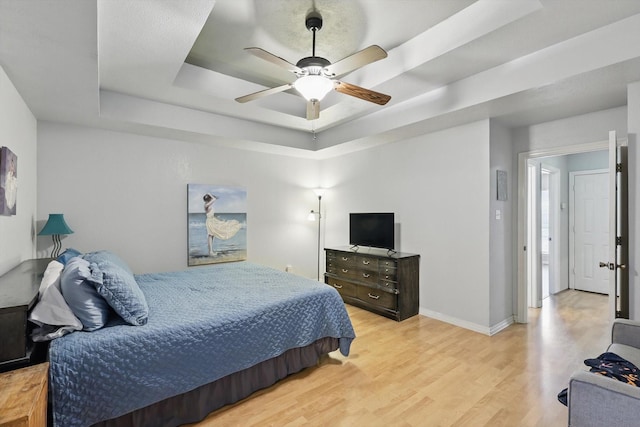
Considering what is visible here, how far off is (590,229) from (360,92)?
16.3 feet

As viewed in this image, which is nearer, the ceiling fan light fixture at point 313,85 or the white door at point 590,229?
the ceiling fan light fixture at point 313,85

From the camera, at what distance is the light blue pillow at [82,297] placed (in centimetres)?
179

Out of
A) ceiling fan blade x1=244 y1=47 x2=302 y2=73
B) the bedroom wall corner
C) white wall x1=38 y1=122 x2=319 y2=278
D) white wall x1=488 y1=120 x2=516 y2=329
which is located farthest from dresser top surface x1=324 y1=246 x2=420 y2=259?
ceiling fan blade x1=244 y1=47 x2=302 y2=73

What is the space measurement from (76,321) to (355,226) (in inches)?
138

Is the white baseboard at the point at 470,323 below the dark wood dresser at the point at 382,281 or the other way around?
below

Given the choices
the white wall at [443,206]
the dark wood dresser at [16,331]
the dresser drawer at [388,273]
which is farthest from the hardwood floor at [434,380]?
the dark wood dresser at [16,331]

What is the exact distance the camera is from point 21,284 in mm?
1925

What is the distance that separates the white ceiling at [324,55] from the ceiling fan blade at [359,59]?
1.62 feet

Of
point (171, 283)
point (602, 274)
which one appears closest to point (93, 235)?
point (171, 283)

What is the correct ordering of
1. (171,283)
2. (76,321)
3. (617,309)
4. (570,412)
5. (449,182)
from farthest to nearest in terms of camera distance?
(449,182)
(171,283)
(617,309)
(76,321)
(570,412)

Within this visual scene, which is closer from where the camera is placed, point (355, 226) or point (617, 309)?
point (617, 309)

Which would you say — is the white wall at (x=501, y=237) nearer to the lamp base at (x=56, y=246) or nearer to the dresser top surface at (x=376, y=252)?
the dresser top surface at (x=376, y=252)

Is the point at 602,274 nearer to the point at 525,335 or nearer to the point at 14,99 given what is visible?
the point at 525,335

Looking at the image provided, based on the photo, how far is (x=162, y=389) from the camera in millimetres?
1862
